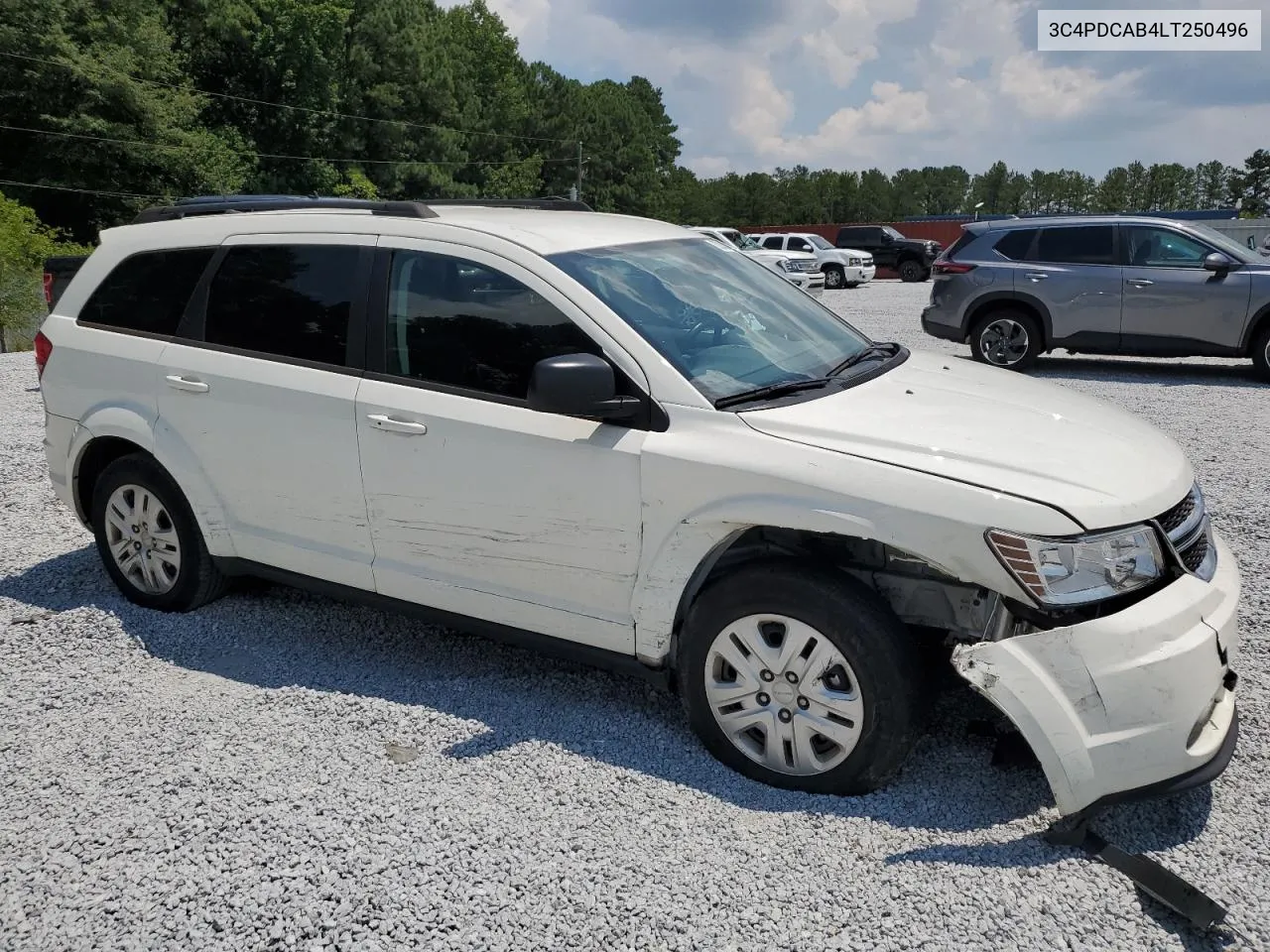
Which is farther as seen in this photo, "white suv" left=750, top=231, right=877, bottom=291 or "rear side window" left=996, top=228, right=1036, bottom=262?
"white suv" left=750, top=231, right=877, bottom=291

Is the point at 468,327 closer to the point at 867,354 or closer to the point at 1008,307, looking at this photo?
the point at 867,354

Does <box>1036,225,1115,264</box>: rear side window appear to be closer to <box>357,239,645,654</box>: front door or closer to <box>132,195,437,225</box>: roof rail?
<box>132,195,437,225</box>: roof rail

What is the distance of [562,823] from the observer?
3082 mm

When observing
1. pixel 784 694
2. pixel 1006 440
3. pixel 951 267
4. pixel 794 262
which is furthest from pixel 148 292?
pixel 794 262

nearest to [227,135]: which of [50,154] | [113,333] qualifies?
[50,154]

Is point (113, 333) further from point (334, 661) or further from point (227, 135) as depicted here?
point (227, 135)

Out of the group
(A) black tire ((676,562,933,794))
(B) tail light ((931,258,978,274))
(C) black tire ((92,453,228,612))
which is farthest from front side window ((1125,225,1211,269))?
(C) black tire ((92,453,228,612))

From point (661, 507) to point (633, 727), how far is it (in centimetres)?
89

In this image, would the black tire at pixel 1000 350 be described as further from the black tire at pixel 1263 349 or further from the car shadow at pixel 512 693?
the car shadow at pixel 512 693

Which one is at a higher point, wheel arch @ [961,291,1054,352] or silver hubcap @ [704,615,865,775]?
wheel arch @ [961,291,1054,352]

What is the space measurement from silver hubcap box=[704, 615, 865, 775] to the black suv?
3383 cm

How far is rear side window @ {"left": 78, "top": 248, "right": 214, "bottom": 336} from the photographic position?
449cm

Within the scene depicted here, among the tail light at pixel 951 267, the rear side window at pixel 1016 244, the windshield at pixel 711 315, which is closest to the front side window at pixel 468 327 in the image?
the windshield at pixel 711 315

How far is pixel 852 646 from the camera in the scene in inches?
118
